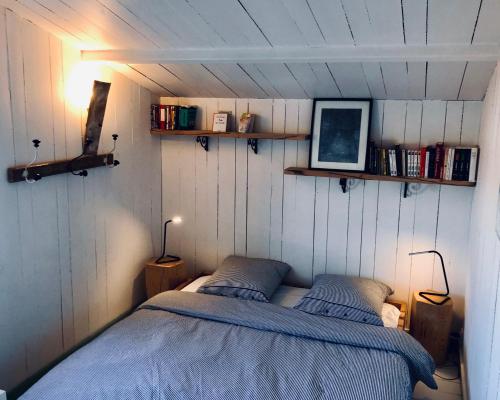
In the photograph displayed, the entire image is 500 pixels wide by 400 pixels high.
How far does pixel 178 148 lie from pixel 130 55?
1.08m

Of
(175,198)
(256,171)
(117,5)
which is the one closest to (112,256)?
(175,198)

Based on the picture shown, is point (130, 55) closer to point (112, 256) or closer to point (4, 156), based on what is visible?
point (4, 156)

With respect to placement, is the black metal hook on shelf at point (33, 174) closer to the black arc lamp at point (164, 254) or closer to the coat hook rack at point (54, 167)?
the coat hook rack at point (54, 167)

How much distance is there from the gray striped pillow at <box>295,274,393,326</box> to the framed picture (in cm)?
76

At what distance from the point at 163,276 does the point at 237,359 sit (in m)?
1.31

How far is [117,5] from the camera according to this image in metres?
2.05

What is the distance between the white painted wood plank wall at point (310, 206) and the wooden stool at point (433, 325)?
0.87 feet

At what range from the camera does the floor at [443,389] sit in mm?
2674

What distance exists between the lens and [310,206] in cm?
337

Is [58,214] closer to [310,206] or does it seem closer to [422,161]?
[310,206]

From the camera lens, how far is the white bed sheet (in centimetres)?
289

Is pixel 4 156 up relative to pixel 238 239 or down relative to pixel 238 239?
up

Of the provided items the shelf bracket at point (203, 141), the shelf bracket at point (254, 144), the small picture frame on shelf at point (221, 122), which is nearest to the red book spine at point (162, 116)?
the shelf bracket at point (203, 141)

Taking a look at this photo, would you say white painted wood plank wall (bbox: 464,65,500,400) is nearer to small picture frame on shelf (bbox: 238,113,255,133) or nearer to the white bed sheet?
the white bed sheet
